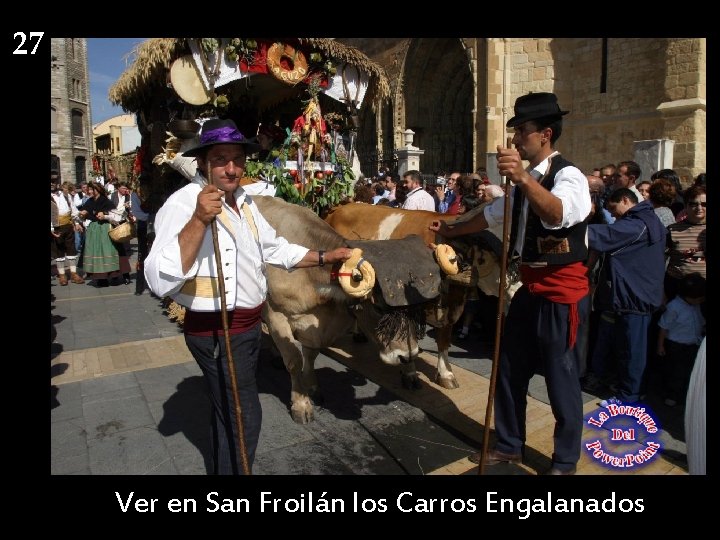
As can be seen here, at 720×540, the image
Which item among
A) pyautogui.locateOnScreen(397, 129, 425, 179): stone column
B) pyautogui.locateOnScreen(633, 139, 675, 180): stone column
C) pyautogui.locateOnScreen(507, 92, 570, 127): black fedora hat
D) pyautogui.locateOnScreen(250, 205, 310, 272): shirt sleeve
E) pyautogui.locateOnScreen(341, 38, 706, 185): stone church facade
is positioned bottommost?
pyautogui.locateOnScreen(250, 205, 310, 272): shirt sleeve

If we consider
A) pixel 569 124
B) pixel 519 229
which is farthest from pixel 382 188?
pixel 519 229

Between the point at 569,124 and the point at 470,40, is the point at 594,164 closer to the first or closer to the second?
the point at 569,124

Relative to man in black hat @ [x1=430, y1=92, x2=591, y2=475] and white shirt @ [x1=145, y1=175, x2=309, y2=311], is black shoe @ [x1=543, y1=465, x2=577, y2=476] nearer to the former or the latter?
man in black hat @ [x1=430, y1=92, x2=591, y2=475]

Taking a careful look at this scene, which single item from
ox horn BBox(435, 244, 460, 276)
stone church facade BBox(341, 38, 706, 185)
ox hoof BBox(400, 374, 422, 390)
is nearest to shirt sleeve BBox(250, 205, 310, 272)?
ox horn BBox(435, 244, 460, 276)

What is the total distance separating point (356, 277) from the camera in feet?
10.3

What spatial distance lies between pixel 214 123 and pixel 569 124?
16357 millimetres

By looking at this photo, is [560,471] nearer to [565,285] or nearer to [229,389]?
[565,285]

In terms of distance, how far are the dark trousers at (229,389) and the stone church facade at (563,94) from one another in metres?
12.1

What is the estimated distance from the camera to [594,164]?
16.0 meters

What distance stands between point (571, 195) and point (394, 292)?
1.24 metres

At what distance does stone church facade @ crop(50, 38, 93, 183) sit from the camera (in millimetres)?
40688

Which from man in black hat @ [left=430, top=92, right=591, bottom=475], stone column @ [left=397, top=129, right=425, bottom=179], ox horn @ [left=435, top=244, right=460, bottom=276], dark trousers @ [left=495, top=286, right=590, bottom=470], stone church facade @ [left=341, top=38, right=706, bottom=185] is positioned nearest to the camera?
man in black hat @ [left=430, top=92, right=591, bottom=475]
